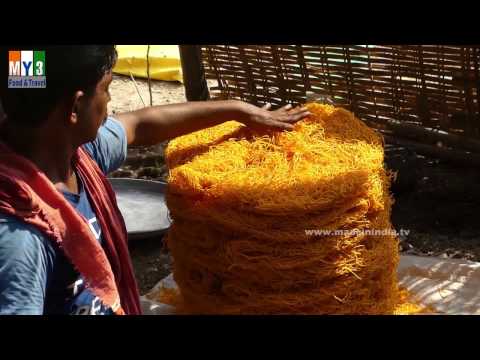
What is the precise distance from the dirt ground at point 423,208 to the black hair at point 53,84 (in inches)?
79.6

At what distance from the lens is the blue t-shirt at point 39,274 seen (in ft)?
5.26

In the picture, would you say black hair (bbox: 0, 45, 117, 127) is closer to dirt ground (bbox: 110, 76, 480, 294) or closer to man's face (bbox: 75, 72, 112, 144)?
man's face (bbox: 75, 72, 112, 144)

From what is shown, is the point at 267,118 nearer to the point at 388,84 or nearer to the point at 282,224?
the point at 282,224

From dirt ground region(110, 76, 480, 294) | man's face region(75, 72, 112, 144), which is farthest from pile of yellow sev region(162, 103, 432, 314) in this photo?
dirt ground region(110, 76, 480, 294)

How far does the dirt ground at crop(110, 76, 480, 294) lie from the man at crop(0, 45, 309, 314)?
1.77 metres

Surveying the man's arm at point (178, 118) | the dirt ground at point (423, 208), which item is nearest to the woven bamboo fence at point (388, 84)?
the dirt ground at point (423, 208)

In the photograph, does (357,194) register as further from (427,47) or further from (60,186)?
(427,47)

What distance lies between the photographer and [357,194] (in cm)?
231

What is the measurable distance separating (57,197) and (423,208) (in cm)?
296

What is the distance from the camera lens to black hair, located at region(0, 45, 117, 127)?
5.63ft

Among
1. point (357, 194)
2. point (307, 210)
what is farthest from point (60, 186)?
point (357, 194)

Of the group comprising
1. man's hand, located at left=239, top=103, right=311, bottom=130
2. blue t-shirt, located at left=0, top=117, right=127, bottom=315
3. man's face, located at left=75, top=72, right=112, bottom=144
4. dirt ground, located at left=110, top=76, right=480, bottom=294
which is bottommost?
dirt ground, located at left=110, top=76, right=480, bottom=294

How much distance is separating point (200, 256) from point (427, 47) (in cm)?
257

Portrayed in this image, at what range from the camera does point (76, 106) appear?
1771 millimetres
